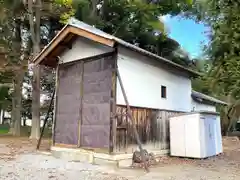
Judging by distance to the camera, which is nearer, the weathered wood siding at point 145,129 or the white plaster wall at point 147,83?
the weathered wood siding at point 145,129

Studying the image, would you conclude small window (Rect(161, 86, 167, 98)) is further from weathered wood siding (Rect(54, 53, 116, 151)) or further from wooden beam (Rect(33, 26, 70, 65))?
wooden beam (Rect(33, 26, 70, 65))

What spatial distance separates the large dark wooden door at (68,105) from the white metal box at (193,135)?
4125 mm

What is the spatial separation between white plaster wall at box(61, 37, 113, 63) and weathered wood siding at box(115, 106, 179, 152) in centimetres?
241

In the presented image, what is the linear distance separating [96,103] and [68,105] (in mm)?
1844

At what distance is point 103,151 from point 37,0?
41.3ft

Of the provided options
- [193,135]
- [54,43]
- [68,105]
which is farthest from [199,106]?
[54,43]

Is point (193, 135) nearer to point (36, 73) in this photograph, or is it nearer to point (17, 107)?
point (36, 73)

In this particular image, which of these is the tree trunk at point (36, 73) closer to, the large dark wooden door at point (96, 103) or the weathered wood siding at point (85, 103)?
the weathered wood siding at point (85, 103)

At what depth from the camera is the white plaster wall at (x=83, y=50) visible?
35.1 ft

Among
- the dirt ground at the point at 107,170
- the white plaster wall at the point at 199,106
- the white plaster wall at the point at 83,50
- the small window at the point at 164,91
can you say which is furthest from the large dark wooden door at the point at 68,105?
the white plaster wall at the point at 199,106

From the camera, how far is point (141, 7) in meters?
20.3

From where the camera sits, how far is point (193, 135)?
36.8 feet

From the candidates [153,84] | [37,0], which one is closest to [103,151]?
[153,84]

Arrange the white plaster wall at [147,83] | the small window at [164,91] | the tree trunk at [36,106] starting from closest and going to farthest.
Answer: the white plaster wall at [147,83]
the small window at [164,91]
the tree trunk at [36,106]
